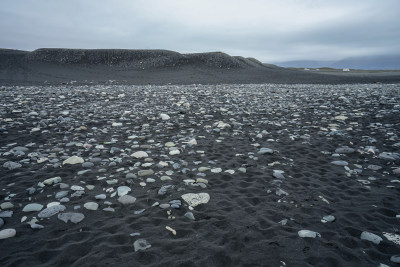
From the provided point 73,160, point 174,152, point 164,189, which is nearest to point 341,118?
point 174,152

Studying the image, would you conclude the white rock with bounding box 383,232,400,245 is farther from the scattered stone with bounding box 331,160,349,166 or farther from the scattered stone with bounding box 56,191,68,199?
the scattered stone with bounding box 56,191,68,199

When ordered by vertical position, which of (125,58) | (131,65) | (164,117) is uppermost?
(125,58)

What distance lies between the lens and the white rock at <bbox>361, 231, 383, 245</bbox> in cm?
296

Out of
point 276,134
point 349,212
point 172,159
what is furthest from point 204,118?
point 349,212

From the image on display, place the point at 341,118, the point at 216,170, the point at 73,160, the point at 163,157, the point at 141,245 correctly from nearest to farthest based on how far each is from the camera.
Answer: the point at 141,245, the point at 216,170, the point at 73,160, the point at 163,157, the point at 341,118

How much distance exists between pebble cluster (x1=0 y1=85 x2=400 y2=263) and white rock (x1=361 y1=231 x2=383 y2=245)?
1 cm

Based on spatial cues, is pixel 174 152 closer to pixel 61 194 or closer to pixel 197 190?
pixel 197 190

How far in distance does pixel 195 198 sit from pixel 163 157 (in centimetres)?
192

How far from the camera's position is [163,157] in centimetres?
550

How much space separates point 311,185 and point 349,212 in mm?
828

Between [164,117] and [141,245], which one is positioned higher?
[164,117]

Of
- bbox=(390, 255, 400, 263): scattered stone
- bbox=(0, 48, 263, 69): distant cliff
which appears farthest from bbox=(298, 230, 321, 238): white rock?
bbox=(0, 48, 263, 69): distant cliff

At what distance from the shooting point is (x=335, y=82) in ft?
82.4

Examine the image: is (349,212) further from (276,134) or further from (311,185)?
(276,134)
